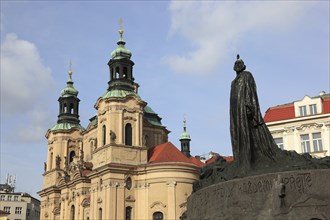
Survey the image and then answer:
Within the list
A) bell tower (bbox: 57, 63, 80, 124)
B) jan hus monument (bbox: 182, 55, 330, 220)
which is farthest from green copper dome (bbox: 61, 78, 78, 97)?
jan hus monument (bbox: 182, 55, 330, 220)

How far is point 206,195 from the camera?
10555mm

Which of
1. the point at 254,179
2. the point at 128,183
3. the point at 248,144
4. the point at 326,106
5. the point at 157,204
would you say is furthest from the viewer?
the point at 128,183

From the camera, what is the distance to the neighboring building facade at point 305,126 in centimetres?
3425

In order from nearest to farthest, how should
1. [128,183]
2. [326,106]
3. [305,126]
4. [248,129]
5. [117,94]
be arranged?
[248,129] → [305,126] → [326,106] → [128,183] → [117,94]

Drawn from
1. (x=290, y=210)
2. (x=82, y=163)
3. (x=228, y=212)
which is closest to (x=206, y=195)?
(x=228, y=212)

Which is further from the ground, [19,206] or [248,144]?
[19,206]

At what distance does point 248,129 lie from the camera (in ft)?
35.2

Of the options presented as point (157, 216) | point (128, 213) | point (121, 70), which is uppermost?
point (121, 70)

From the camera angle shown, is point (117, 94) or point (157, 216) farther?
point (117, 94)

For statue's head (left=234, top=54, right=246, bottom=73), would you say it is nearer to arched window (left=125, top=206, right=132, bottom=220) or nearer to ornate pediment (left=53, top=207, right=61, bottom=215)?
arched window (left=125, top=206, right=132, bottom=220)

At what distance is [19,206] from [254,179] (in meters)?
86.9

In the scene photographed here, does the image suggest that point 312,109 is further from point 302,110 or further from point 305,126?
point 305,126

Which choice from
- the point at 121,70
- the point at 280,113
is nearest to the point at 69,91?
the point at 121,70

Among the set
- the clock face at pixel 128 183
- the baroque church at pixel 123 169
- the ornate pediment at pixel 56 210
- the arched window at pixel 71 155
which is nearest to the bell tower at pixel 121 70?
the baroque church at pixel 123 169
